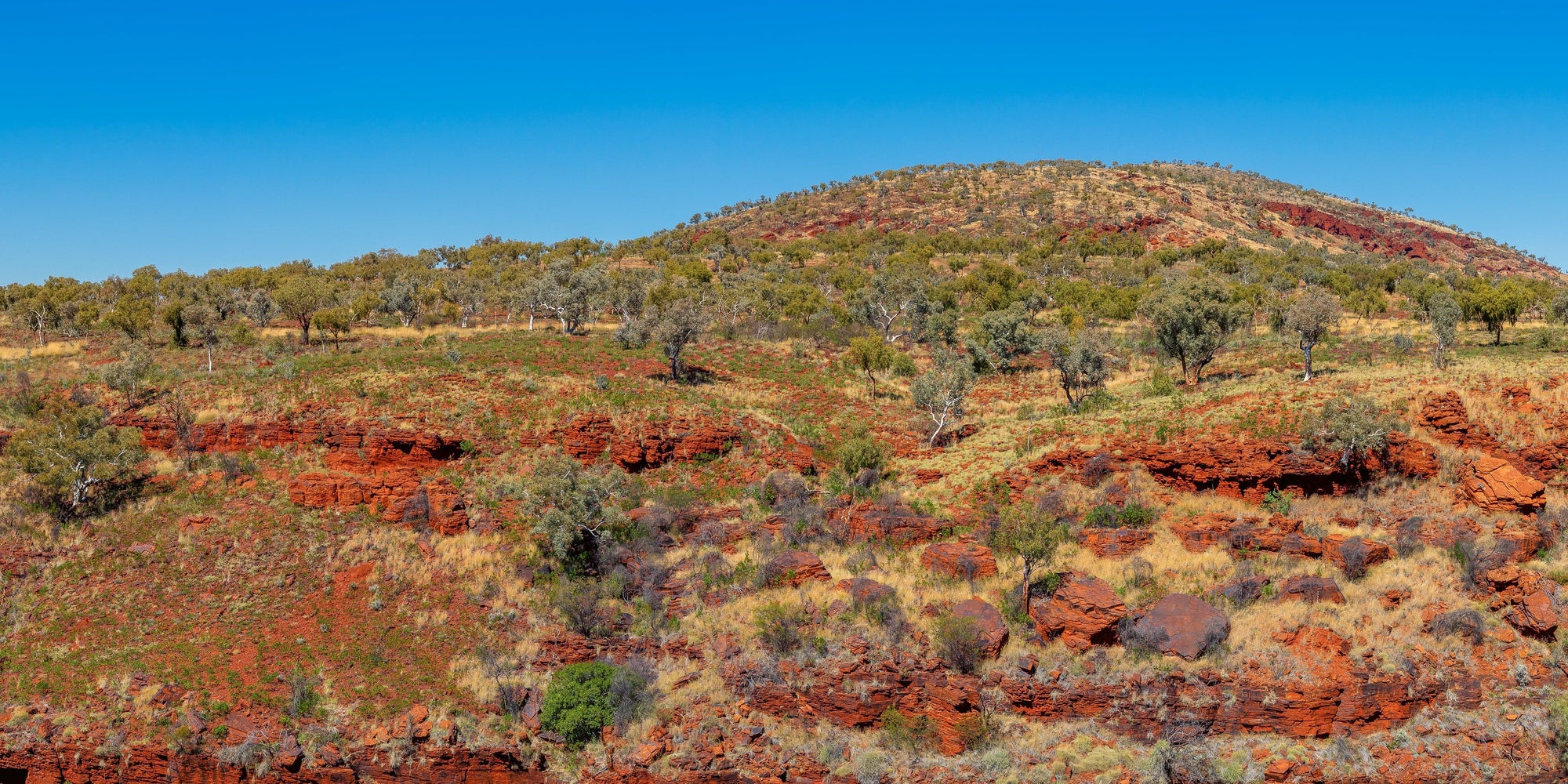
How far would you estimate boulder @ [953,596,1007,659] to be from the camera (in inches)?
672

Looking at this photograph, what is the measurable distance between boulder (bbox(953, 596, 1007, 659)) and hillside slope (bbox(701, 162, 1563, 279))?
250 feet

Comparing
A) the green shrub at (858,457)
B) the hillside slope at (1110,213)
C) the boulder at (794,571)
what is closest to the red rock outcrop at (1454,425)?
the green shrub at (858,457)

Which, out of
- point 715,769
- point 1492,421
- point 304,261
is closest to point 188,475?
point 715,769

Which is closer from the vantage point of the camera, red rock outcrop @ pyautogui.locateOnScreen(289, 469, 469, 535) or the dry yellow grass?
red rock outcrop @ pyautogui.locateOnScreen(289, 469, 469, 535)

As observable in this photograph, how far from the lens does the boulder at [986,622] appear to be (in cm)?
1708

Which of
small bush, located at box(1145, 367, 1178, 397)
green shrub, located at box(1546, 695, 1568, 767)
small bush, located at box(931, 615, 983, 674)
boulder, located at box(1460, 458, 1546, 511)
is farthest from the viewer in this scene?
small bush, located at box(1145, 367, 1178, 397)

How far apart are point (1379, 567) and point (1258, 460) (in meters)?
4.70

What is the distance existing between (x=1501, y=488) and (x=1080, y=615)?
40.6ft

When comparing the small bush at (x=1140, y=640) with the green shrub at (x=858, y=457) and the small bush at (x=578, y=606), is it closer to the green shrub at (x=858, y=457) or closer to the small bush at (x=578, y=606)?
the green shrub at (x=858, y=457)

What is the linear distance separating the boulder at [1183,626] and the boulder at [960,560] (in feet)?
12.4

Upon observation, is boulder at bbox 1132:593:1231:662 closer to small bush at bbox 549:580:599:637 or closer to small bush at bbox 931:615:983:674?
small bush at bbox 931:615:983:674

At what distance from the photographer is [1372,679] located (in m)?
15.7

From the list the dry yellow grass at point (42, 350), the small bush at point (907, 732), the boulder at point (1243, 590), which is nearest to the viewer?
the small bush at point (907, 732)

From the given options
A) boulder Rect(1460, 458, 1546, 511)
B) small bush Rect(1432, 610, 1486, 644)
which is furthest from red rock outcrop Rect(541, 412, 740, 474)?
boulder Rect(1460, 458, 1546, 511)
